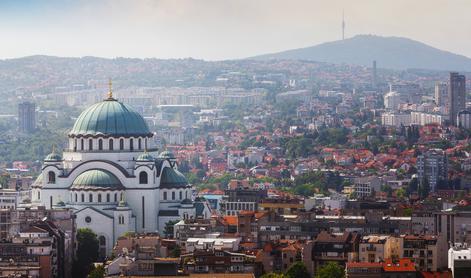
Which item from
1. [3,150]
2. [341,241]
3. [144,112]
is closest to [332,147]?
[3,150]

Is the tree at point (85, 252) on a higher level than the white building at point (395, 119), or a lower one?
higher

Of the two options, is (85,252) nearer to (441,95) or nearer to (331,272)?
(331,272)

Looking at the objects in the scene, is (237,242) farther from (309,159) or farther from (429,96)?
(429,96)

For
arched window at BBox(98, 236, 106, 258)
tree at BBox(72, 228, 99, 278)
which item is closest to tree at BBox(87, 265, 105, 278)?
tree at BBox(72, 228, 99, 278)

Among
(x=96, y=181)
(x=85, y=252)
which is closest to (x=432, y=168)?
(x=96, y=181)

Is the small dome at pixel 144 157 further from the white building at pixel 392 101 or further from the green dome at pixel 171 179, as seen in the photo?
the white building at pixel 392 101

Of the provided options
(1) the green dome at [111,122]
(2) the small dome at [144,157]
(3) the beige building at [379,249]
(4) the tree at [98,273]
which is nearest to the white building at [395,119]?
(1) the green dome at [111,122]
